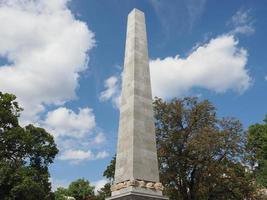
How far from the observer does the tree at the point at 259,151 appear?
108 feet

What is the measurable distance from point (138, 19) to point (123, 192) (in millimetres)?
9407

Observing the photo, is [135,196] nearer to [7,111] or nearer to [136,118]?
[136,118]

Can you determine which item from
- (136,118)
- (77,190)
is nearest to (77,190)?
(77,190)

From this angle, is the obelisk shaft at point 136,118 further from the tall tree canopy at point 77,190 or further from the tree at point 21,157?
the tall tree canopy at point 77,190

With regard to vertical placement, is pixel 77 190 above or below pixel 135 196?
above

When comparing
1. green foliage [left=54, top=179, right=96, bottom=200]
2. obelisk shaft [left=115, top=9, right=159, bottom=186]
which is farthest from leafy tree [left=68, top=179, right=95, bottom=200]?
obelisk shaft [left=115, top=9, right=159, bottom=186]

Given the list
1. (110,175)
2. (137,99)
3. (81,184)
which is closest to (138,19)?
(137,99)

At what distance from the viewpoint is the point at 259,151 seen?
40938 mm

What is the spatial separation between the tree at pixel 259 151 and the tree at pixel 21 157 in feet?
58.1

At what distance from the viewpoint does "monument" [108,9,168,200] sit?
1496 centimetres

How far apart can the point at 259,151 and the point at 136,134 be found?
2927 cm

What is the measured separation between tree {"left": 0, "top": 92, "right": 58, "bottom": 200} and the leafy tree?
129 feet

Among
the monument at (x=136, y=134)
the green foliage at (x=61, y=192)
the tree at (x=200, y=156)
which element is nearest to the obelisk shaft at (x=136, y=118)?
the monument at (x=136, y=134)

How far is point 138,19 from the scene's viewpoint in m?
19.4
